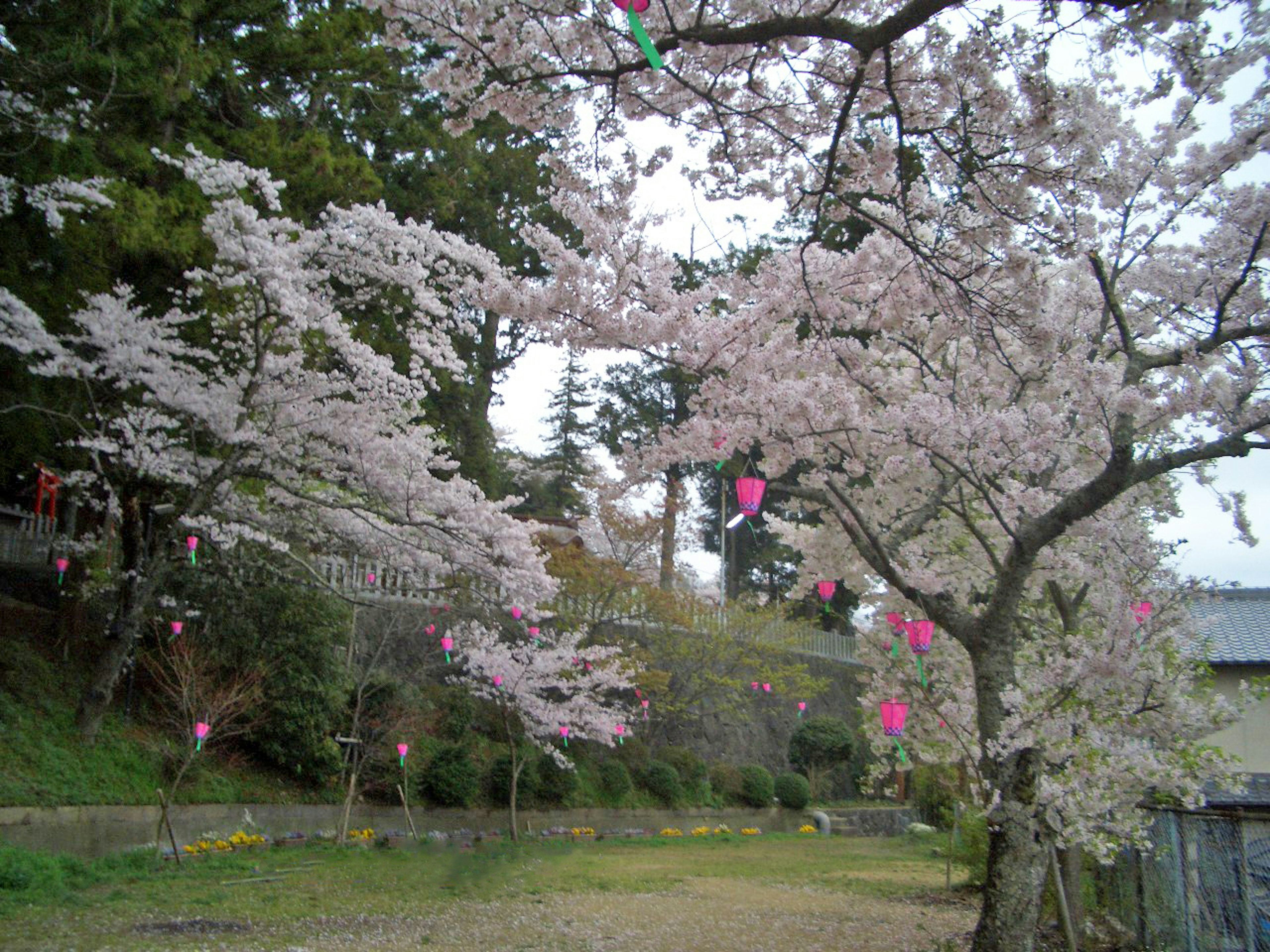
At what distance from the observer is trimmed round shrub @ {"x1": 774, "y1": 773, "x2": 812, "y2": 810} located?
63.3ft

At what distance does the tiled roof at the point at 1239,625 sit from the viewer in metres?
11.6

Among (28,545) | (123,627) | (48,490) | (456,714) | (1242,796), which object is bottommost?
(1242,796)

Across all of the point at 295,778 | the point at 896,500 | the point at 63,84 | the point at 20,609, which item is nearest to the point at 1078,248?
the point at 896,500

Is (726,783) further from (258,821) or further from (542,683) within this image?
(258,821)

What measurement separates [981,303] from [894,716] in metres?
A: 5.28

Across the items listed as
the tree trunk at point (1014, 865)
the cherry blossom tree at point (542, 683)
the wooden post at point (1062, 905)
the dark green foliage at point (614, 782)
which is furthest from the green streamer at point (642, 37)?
the dark green foliage at point (614, 782)

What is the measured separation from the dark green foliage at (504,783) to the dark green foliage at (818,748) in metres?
8.21

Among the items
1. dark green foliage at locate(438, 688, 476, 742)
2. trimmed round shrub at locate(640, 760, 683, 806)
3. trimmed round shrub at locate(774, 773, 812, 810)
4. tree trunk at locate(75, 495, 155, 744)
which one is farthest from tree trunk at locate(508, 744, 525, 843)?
trimmed round shrub at locate(774, 773, 812, 810)

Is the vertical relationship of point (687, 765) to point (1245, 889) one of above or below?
above

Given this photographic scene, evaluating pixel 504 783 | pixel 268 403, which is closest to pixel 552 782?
pixel 504 783

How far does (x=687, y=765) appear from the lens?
17828 millimetres

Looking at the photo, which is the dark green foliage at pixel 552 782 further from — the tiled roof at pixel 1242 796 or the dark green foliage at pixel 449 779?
the tiled roof at pixel 1242 796

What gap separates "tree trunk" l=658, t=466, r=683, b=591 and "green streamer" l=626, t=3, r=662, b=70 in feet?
44.9

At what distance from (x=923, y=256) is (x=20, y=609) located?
11.2m
